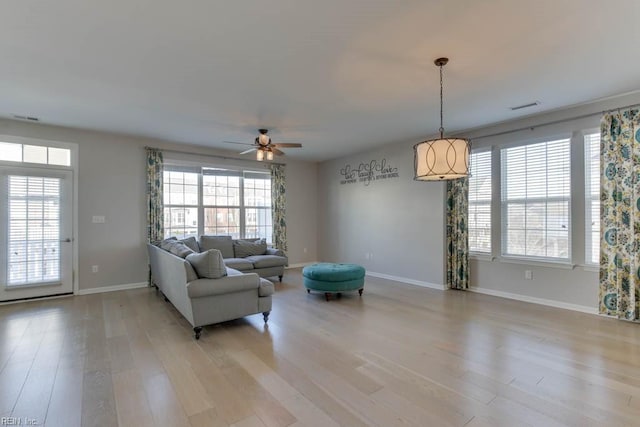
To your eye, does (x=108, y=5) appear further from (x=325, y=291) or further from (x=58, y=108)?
(x=325, y=291)

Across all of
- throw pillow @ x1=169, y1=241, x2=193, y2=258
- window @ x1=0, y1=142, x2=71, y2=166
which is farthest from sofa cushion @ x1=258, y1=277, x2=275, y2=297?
window @ x1=0, y1=142, x2=71, y2=166

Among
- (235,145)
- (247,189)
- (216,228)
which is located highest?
(235,145)

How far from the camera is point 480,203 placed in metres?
5.25

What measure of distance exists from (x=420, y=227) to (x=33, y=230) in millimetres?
6547

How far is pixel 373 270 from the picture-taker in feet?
22.0

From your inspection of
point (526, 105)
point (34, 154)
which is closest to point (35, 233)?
point (34, 154)

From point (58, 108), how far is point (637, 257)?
25.4 ft

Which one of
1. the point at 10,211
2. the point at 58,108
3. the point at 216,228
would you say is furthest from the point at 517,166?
the point at 10,211

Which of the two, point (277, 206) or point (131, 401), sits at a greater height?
point (277, 206)

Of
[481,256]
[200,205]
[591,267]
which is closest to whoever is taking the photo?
[591,267]

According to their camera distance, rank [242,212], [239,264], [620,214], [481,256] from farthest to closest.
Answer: [242,212]
[239,264]
[481,256]
[620,214]

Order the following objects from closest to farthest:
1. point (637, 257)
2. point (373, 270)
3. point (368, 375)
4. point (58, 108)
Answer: point (368, 375), point (637, 257), point (58, 108), point (373, 270)

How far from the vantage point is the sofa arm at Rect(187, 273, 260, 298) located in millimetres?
3295

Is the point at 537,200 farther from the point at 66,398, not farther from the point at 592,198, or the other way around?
the point at 66,398
